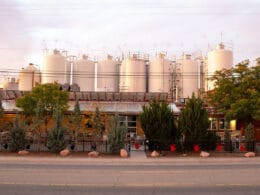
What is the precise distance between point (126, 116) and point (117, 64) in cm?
2523

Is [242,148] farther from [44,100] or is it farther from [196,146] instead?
[44,100]

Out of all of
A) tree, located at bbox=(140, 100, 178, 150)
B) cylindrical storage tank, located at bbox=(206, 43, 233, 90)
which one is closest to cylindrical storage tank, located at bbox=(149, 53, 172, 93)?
cylindrical storage tank, located at bbox=(206, 43, 233, 90)

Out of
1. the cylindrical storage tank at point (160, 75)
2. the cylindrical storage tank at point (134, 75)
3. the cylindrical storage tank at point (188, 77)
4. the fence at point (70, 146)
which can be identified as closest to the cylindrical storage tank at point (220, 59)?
the cylindrical storage tank at point (188, 77)

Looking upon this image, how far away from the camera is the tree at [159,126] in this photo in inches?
1204

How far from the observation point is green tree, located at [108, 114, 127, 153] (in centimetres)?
2883

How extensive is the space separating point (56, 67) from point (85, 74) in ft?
16.8

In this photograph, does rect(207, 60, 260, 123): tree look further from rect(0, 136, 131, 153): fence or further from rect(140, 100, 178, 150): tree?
rect(0, 136, 131, 153): fence

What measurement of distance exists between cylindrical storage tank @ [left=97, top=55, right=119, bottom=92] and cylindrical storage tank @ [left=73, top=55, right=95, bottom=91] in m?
1.21

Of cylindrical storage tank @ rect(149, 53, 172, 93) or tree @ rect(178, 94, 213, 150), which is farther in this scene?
cylindrical storage tank @ rect(149, 53, 172, 93)

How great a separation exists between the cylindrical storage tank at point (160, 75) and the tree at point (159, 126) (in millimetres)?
36087

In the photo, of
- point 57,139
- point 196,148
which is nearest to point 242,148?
point 196,148

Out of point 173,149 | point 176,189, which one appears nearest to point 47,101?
point 173,149

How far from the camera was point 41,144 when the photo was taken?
101 ft

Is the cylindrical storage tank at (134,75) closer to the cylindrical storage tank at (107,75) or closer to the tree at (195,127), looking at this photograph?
the cylindrical storage tank at (107,75)
